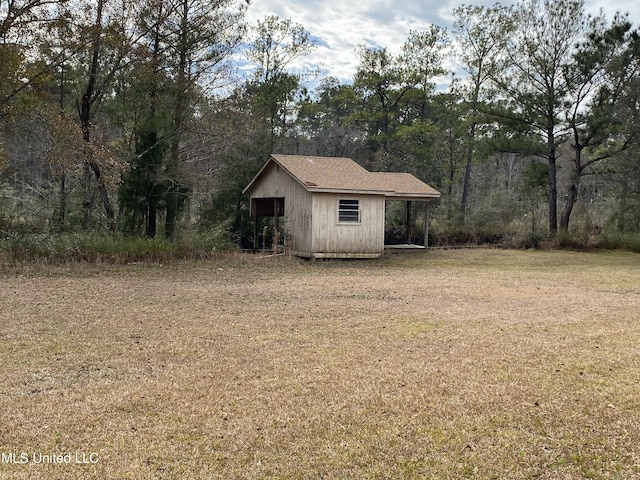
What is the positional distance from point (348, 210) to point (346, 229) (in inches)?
24.4

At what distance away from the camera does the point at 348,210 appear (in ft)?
51.6

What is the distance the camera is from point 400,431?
10.8 feet

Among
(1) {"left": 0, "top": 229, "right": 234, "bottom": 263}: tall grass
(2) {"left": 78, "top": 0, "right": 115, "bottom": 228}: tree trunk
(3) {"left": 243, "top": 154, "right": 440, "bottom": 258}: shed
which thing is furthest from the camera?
(3) {"left": 243, "top": 154, "right": 440, "bottom": 258}: shed

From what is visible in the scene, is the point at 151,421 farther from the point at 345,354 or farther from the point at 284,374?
the point at 345,354

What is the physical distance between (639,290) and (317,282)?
21.1ft

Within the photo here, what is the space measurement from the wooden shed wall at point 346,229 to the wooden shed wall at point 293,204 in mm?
296

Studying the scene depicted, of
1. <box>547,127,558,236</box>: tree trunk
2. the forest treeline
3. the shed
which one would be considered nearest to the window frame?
the shed

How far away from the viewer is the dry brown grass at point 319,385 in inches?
115

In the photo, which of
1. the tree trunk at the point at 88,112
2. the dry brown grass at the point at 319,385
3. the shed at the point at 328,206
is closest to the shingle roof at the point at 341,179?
the shed at the point at 328,206

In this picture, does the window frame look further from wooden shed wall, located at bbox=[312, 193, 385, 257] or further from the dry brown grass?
the dry brown grass

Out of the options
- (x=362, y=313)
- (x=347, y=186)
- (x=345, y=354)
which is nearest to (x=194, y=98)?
(x=347, y=186)

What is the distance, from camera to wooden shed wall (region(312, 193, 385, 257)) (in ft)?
49.8

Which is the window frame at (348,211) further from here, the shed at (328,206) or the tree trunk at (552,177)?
the tree trunk at (552,177)

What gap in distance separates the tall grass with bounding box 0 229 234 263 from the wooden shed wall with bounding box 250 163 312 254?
11.3ft
